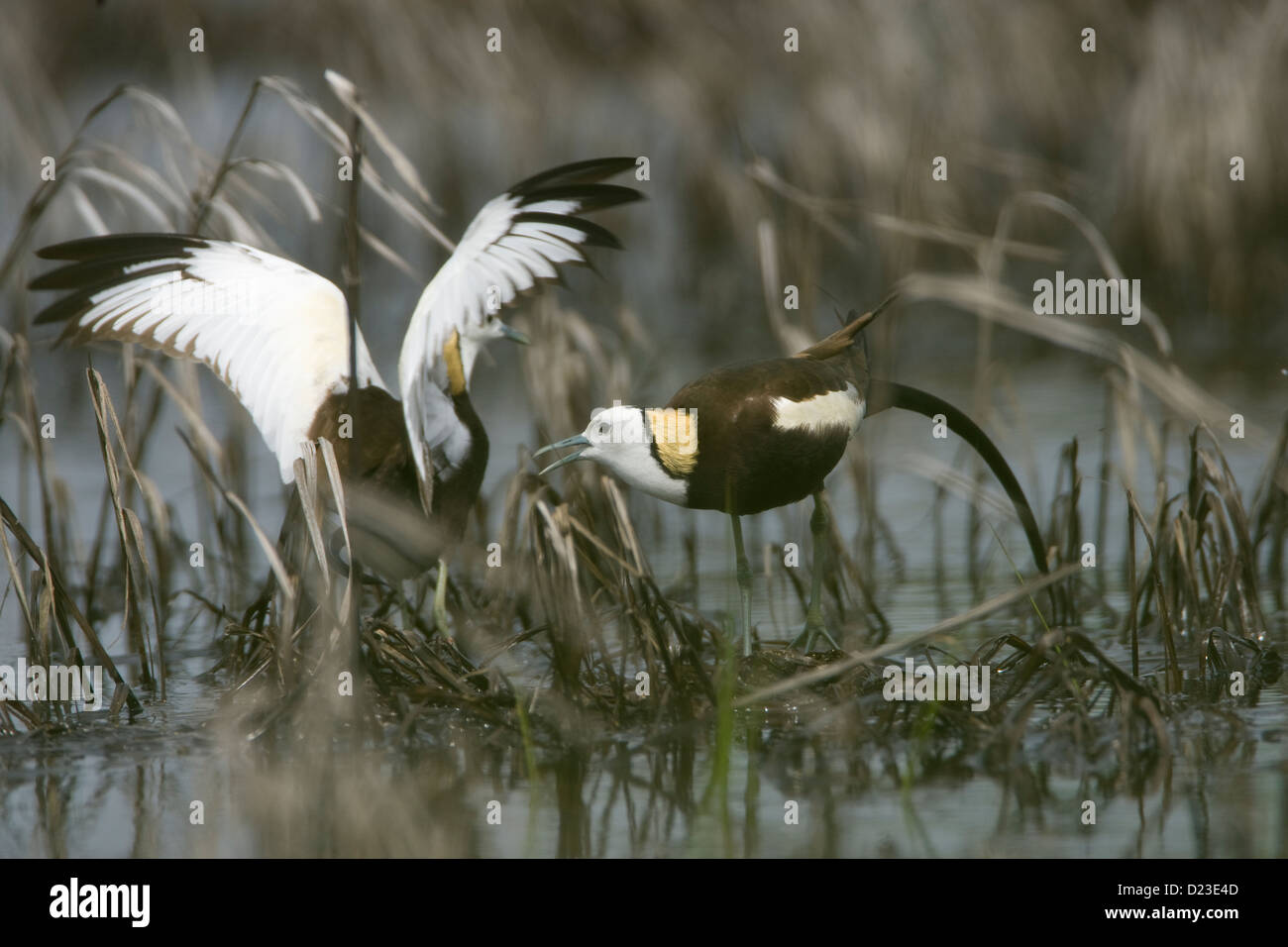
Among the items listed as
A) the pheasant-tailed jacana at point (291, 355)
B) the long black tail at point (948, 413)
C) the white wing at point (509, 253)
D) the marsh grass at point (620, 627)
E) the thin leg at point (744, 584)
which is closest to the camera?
the marsh grass at point (620, 627)

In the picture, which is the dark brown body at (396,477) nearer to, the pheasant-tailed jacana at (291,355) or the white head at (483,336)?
the pheasant-tailed jacana at (291,355)

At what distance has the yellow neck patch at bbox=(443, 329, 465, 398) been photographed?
5598 mm

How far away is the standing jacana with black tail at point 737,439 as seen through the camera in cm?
491

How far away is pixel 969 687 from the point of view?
14.8ft

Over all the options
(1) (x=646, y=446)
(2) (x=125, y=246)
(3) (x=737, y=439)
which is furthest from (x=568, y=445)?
(2) (x=125, y=246)

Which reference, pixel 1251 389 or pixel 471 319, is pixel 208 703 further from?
pixel 1251 389

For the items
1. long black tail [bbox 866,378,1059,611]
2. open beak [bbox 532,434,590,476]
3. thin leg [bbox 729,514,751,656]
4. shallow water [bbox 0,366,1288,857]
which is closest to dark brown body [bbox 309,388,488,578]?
open beak [bbox 532,434,590,476]

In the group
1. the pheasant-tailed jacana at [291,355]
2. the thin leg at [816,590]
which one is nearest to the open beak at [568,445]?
the pheasant-tailed jacana at [291,355]

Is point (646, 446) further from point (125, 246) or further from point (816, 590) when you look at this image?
point (125, 246)

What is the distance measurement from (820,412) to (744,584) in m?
0.69

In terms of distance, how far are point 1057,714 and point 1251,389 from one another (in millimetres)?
4970

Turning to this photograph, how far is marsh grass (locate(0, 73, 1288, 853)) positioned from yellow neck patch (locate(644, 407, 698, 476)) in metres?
0.34

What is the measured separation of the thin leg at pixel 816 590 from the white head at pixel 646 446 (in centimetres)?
59

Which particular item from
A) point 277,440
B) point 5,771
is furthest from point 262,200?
point 5,771
